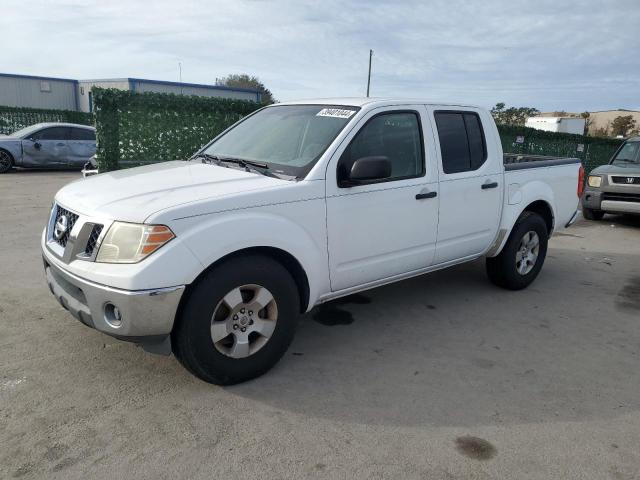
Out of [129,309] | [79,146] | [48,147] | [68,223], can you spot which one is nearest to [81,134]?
[79,146]

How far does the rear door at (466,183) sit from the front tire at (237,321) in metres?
1.67

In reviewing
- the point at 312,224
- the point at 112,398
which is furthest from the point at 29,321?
the point at 312,224

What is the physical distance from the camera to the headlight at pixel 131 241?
2.74 metres

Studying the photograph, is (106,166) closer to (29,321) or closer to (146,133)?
(146,133)

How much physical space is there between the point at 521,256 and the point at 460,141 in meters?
1.57

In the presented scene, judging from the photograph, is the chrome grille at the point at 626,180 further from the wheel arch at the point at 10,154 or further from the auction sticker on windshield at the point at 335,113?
the wheel arch at the point at 10,154

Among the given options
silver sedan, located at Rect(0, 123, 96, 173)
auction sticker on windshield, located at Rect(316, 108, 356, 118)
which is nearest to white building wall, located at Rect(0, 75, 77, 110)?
silver sedan, located at Rect(0, 123, 96, 173)

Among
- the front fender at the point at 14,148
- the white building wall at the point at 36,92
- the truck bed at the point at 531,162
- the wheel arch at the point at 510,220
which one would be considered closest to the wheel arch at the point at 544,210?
the wheel arch at the point at 510,220

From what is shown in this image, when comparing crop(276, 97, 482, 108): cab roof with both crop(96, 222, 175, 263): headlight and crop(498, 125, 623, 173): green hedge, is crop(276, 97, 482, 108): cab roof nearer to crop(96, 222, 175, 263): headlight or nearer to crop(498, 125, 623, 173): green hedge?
crop(96, 222, 175, 263): headlight

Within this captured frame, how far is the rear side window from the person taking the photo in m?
4.32

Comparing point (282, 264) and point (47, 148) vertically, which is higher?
point (47, 148)

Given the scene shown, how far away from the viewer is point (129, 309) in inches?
107

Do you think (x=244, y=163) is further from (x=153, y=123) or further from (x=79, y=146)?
(x=79, y=146)

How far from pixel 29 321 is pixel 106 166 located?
8.27m
